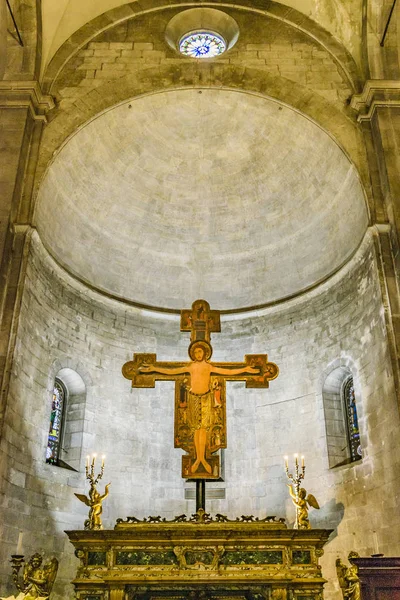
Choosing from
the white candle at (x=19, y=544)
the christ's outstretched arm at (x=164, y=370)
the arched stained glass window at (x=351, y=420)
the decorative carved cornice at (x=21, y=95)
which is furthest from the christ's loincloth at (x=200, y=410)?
the decorative carved cornice at (x=21, y=95)

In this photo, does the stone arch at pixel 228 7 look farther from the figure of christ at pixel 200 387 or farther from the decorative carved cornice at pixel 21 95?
the figure of christ at pixel 200 387

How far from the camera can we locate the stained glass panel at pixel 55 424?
1262 cm

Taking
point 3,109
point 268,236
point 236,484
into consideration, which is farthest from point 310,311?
point 3,109

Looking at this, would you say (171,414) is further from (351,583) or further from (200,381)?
(351,583)

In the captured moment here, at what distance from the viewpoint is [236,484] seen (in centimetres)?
1386

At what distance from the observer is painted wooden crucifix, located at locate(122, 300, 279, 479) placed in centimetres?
871

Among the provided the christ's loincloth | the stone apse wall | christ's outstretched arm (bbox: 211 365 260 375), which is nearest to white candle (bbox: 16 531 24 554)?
the stone apse wall

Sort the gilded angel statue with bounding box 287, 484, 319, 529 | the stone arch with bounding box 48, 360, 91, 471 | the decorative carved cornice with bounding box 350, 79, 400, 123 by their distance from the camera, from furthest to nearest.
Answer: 1. the stone arch with bounding box 48, 360, 91, 471
2. the decorative carved cornice with bounding box 350, 79, 400, 123
3. the gilded angel statue with bounding box 287, 484, 319, 529

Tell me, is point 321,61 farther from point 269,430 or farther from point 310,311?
point 269,430

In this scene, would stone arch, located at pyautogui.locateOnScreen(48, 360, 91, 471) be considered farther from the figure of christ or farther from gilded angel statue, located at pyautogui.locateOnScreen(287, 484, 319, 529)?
gilded angel statue, located at pyautogui.locateOnScreen(287, 484, 319, 529)

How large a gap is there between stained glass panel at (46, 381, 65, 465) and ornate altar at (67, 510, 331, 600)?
16.3ft

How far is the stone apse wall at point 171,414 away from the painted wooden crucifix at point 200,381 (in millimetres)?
2550

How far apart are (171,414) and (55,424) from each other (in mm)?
2760

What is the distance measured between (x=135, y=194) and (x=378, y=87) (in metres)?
5.98
